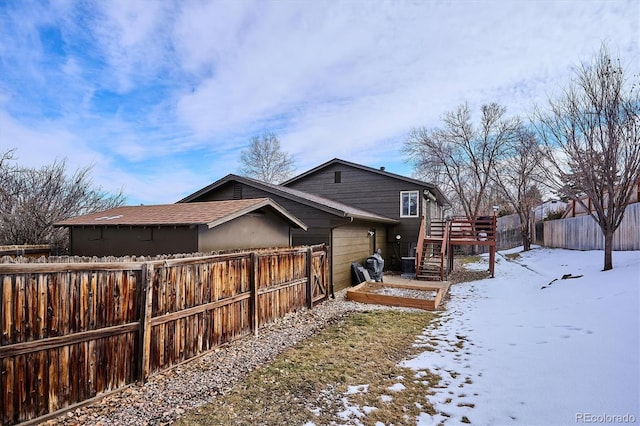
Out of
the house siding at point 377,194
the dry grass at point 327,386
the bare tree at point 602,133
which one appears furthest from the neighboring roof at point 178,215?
the bare tree at point 602,133

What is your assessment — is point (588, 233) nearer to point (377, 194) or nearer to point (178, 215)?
point (377, 194)

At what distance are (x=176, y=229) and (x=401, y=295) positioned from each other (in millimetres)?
6894

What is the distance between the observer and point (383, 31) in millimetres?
9617

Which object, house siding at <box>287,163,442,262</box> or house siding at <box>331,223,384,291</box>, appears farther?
house siding at <box>287,163,442,262</box>

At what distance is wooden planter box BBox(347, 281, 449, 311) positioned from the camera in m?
8.70

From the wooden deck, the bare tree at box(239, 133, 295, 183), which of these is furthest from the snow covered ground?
the bare tree at box(239, 133, 295, 183)

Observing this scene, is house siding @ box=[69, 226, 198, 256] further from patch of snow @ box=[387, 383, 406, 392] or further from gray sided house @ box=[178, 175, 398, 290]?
patch of snow @ box=[387, 383, 406, 392]

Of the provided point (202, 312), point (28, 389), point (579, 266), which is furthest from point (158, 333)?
point (579, 266)

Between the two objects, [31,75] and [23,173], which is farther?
[23,173]

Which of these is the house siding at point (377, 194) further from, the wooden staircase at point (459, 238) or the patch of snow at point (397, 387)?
the patch of snow at point (397, 387)

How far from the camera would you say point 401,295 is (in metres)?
10.1

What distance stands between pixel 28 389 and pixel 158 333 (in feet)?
4.67

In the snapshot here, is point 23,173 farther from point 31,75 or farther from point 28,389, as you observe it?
point 28,389

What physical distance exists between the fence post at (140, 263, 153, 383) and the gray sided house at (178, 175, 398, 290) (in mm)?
6994
